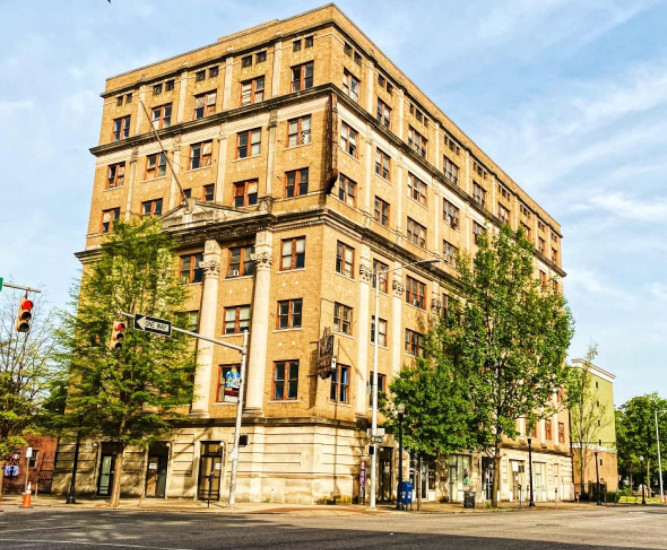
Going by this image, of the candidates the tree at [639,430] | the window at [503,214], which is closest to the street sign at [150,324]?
the window at [503,214]

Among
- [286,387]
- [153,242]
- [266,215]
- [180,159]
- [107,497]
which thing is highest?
[180,159]

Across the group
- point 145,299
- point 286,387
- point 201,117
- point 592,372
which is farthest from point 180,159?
point 592,372

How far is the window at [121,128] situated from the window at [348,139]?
18671 millimetres

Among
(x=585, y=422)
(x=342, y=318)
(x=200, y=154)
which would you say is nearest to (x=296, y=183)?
(x=342, y=318)

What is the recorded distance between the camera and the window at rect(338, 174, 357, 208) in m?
44.8

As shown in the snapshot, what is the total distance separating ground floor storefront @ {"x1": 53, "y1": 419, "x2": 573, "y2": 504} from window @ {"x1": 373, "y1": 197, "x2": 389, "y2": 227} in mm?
14716

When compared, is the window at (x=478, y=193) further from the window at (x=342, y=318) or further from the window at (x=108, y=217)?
the window at (x=108, y=217)

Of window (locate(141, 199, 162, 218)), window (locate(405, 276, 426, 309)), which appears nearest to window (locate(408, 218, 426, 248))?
window (locate(405, 276, 426, 309))

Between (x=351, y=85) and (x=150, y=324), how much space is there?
2787 centimetres

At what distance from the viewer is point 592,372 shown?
86.6 meters

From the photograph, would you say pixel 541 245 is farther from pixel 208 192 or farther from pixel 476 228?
pixel 208 192

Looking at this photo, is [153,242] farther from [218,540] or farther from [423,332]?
[218,540]

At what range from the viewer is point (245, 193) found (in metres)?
46.5

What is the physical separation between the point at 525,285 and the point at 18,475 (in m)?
43.0
